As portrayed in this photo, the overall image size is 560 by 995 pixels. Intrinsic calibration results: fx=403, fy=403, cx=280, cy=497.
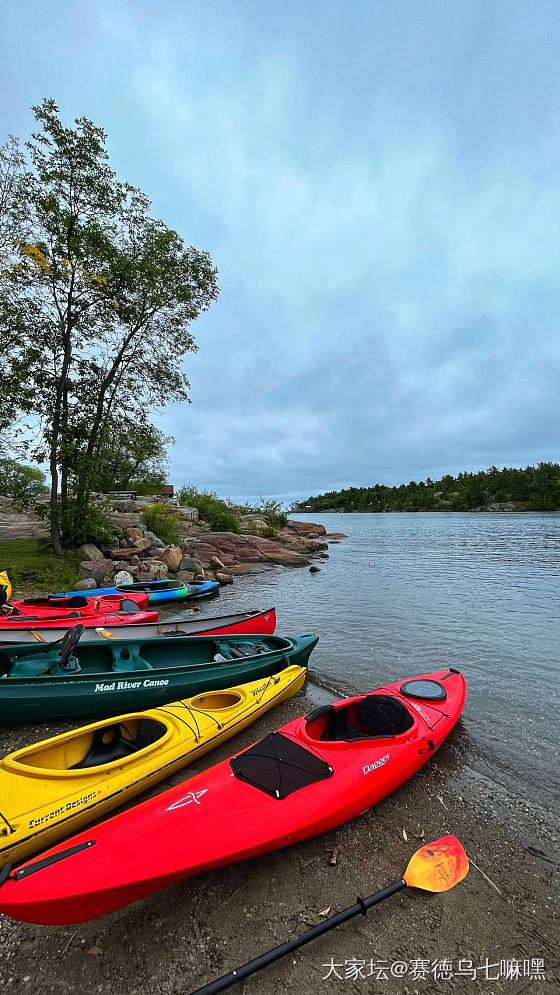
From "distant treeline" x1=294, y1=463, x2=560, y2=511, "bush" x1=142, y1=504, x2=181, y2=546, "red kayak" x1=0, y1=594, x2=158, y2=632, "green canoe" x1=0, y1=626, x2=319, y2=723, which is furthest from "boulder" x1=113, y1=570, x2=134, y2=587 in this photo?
"distant treeline" x1=294, y1=463, x2=560, y2=511

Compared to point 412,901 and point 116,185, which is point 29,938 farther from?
point 116,185

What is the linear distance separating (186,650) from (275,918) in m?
4.74

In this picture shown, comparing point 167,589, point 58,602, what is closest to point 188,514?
point 167,589

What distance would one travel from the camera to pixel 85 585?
13562 mm

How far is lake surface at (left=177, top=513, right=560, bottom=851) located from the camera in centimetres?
480

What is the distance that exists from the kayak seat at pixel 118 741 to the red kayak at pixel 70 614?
359 centimetres

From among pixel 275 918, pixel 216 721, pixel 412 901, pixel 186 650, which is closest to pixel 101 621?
pixel 186 650

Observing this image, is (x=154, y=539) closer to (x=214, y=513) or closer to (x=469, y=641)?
(x=214, y=513)

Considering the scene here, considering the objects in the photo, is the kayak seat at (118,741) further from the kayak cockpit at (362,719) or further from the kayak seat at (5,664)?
the kayak seat at (5,664)

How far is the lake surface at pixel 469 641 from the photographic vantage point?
4805 mm

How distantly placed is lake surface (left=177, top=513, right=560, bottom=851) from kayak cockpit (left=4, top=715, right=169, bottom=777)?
355cm

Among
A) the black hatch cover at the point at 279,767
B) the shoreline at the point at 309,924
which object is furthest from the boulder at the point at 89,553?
the shoreline at the point at 309,924

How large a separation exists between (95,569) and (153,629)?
7.65 meters

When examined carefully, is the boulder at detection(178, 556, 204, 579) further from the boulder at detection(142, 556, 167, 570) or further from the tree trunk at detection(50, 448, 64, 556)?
the tree trunk at detection(50, 448, 64, 556)
